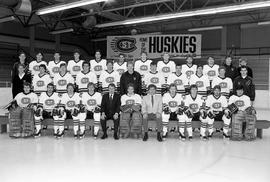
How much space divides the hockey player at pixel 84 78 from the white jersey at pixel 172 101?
4.61 feet

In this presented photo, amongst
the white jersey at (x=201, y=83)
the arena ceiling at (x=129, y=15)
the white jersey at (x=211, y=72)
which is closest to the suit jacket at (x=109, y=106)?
the white jersey at (x=201, y=83)

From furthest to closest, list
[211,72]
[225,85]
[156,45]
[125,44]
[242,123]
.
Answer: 1. [125,44]
2. [156,45]
3. [211,72]
4. [225,85]
5. [242,123]

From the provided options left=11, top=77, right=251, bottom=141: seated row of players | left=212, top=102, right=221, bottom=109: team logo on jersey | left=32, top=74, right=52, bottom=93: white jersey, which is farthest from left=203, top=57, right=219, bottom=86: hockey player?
left=32, top=74, right=52, bottom=93: white jersey

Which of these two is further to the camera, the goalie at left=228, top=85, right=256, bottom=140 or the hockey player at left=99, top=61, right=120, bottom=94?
the hockey player at left=99, top=61, right=120, bottom=94

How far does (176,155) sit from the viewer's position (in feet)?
14.2

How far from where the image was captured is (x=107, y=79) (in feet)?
20.7

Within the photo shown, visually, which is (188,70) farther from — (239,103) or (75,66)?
(75,66)

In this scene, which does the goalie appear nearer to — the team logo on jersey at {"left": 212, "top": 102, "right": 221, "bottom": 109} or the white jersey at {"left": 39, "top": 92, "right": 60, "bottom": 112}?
the team logo on jersey at {"left": 212, "top": 102, "right": 221, "bottom": 109}

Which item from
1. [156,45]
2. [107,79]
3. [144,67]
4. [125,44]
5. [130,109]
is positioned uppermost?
[125,44]

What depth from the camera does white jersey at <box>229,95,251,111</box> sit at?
573 centimetres

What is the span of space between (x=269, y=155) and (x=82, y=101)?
318 cm

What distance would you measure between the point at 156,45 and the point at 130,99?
7336mm

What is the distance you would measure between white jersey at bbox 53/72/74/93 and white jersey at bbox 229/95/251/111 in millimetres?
2991

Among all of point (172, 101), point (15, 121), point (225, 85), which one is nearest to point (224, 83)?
point (225, 85)
